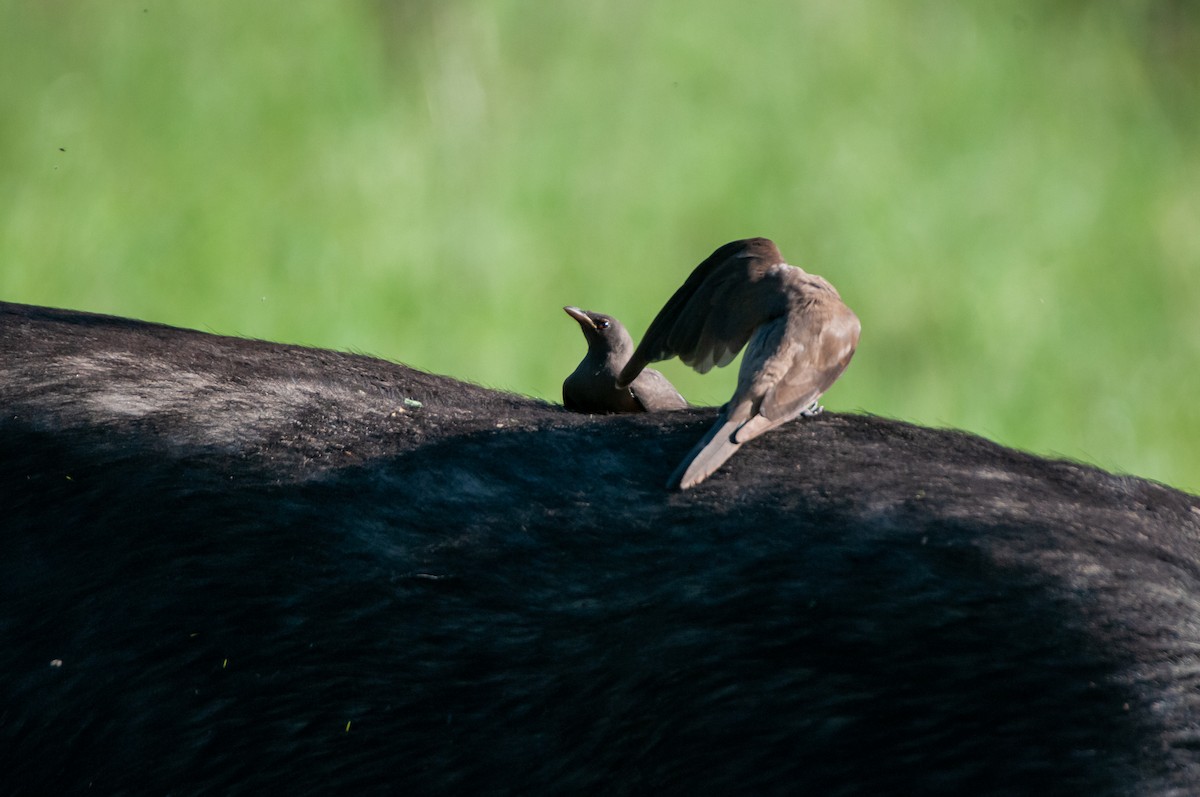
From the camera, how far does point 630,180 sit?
873cm

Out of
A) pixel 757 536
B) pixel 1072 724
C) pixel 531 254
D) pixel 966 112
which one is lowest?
pixel 1072 724

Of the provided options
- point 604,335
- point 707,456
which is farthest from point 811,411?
point 604,335

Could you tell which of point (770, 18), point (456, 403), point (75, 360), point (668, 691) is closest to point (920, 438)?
point (668, 691)

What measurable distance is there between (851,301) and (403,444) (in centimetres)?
602

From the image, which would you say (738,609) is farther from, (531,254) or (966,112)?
(966,112)

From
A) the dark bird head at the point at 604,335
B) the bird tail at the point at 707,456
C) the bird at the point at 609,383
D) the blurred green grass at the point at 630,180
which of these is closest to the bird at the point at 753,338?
the bird tail at the point at 707,456

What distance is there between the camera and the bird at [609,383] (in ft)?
15.8

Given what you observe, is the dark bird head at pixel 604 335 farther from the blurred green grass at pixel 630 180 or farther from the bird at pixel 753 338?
the blurred green grass at pixel 630 180

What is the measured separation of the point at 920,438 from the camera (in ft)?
10.1

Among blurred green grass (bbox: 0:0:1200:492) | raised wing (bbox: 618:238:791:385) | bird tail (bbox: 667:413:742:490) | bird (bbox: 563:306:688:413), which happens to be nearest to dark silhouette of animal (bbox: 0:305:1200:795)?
bird tail (bbox: 667:413:742:490)

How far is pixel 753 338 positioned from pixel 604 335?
169cm

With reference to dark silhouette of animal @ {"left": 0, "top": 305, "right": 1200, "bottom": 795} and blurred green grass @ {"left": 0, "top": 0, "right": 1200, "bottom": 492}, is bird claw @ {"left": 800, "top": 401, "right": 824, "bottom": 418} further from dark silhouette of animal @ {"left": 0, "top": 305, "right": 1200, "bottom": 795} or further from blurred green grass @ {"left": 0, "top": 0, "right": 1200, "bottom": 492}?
blurred green grass @ {"left": 0, "top": 0, "right": 1200, "bottom": 492}

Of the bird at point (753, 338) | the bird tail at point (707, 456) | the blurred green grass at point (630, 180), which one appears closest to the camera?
the bird tail at point (707, 456)

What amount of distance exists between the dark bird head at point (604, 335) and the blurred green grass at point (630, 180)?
3.09 m
